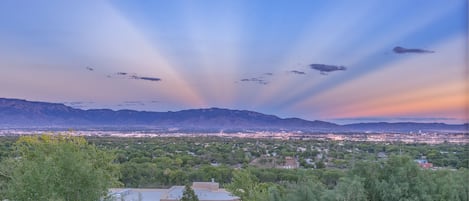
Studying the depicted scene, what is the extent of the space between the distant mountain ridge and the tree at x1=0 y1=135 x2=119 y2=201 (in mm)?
94561

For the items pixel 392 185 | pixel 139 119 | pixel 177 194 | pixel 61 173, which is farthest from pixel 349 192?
pixel 139 119

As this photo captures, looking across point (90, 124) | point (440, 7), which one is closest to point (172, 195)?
point (440, 7)

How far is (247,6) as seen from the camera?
454 inches

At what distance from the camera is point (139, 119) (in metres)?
139

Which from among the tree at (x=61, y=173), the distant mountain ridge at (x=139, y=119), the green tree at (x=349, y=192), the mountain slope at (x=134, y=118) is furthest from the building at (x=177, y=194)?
the mountain slope at (x=134, y=118)

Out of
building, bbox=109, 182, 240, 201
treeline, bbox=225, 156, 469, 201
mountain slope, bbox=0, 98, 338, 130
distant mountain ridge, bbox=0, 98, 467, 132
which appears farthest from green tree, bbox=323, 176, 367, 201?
mountain slope, bbox=0, 98, 338, 130

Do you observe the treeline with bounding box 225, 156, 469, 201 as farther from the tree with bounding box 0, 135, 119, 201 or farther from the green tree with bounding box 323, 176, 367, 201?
the tree with bounding box 0, 135, 119, 201

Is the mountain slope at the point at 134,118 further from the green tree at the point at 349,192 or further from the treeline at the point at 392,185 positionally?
the green tree at the point at 349,192

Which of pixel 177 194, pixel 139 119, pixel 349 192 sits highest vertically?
pixel 139 119

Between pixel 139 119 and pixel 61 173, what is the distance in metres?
132

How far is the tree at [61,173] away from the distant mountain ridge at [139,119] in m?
94.6

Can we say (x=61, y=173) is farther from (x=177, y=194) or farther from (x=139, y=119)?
(x=139, y=119)

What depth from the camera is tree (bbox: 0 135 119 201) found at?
9.10m

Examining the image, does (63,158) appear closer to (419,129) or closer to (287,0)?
(287,0)
